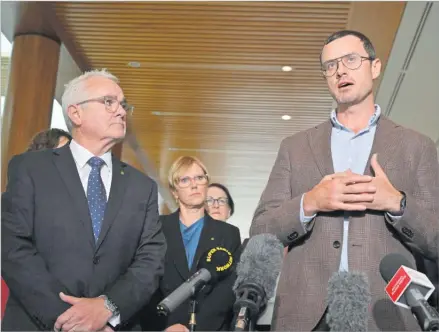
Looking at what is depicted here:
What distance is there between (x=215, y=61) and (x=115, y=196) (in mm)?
6909

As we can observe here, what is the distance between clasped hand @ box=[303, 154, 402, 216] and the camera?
6.13 feet

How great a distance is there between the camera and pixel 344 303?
62.7 inches

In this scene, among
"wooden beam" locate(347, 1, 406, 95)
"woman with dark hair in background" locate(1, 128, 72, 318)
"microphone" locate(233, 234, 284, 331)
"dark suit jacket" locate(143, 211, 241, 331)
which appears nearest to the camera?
"microphone" locate(233, 234, 284, 331)

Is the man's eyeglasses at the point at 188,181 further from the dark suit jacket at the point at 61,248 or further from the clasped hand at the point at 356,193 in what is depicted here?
the clasped hand at the point at 356,193

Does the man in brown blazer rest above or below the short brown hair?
below

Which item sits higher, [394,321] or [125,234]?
[125,234]

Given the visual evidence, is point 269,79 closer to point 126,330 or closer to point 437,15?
point 437,15

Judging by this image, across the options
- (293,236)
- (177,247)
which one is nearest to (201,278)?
(293,236)

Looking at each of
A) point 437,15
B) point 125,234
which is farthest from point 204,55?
point 125,234

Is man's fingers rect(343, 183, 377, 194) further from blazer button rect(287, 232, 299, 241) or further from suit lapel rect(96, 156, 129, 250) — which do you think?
suit lapel rect(96, 156, 129, 250)

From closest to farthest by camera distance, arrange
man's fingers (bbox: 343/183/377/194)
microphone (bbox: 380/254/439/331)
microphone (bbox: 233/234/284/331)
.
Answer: microphone (bbox: 380/254/439/331), microphone (bbox: 233/234/284/331), man's fingers (bbox: 343/183/377/194)

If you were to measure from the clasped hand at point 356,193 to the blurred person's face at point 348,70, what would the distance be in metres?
0.31

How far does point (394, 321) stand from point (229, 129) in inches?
415

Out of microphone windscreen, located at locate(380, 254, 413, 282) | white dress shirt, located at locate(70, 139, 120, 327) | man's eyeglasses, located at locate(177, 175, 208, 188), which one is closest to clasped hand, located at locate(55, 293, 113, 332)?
white dress shirt, located at locate(70, 139, 120, 327)
